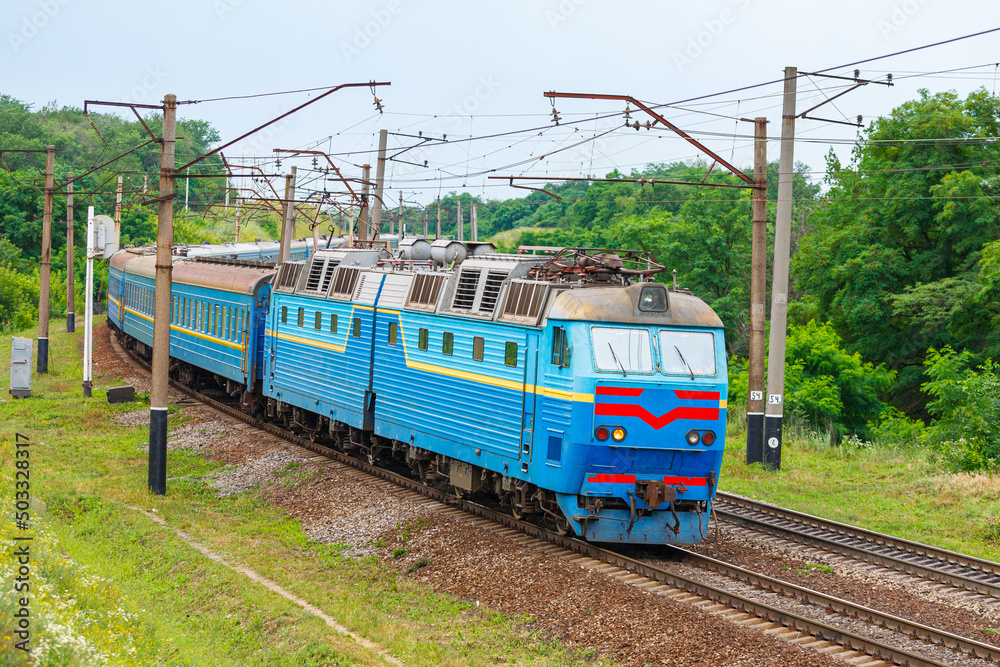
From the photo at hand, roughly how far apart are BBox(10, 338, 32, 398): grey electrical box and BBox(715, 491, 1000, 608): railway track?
20.0m

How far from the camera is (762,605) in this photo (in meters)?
10.8

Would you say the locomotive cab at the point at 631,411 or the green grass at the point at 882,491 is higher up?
the locomotive cab at the point at 631,411

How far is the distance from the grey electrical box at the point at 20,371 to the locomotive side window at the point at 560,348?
19717mm

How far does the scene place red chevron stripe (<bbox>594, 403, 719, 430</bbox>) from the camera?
40.9 ft

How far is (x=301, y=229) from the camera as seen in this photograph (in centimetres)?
10956

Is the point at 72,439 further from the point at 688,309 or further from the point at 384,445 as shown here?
the point at 688,309

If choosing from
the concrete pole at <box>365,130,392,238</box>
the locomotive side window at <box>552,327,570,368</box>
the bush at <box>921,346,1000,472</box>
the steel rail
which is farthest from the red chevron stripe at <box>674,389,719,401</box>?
the concrete pole at <box>365,130,392,238</box>

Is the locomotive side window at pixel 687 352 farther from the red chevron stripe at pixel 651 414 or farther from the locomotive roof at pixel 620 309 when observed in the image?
the red chevron stripe at pixel 651 414

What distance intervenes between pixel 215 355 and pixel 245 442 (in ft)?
19.7

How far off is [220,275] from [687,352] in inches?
709

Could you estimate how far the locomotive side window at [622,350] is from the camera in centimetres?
1258

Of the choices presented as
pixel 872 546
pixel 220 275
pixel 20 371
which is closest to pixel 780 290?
pixel 872 546

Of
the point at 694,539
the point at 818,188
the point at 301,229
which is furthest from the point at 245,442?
the point at 301,229

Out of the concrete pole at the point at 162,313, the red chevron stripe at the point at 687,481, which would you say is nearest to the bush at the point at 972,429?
the red chevron stripe at the point at 687,481
